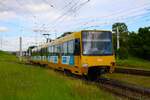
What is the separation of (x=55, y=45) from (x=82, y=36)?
9672 mm

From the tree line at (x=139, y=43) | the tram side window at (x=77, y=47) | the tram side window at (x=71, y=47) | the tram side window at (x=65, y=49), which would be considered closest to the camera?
the tram side window at (x=77, y=47)

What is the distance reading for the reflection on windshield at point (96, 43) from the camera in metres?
22.1

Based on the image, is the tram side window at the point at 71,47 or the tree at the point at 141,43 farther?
the tree at the point at 141,43

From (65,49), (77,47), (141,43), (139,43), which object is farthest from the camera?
(139,43)

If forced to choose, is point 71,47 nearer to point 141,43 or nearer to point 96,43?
point 96,43

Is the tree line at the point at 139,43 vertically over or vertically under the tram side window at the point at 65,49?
over

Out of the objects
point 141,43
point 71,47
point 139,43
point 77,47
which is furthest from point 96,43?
point 139,43

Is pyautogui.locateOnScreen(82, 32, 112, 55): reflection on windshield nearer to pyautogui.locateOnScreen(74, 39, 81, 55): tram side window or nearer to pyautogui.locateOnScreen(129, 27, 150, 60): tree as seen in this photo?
pyautogui.locateOnScreen(74, 39, 81, 55): tram side window

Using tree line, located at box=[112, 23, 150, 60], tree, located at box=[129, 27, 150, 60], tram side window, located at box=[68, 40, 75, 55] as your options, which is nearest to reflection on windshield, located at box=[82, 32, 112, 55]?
tram side window, located at box=[68, 40, 75, 55]

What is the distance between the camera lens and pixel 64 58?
26.6 metres

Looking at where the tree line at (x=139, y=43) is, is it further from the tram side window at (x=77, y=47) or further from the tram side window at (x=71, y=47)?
the tram side window at (x=77, y=47)

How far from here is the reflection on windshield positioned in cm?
2208

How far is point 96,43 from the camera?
72.8 feet

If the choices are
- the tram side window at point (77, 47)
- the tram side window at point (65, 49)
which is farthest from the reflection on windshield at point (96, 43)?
the tram side window at point (65, 49)
